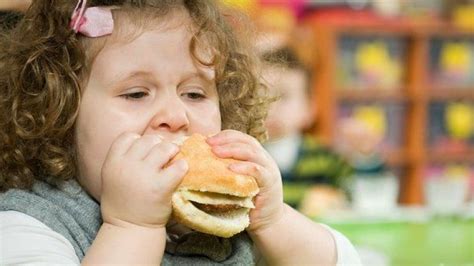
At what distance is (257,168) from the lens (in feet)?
2.64

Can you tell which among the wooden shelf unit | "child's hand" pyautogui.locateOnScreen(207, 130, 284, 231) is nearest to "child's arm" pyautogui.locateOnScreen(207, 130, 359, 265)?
"child's hand" pyautogui.locateOnScreen(207, 130, 284, 231)

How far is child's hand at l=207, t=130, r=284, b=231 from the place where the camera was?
0.79 metres

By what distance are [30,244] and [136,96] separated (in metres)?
0.16

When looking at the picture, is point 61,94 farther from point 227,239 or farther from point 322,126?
point 322,126

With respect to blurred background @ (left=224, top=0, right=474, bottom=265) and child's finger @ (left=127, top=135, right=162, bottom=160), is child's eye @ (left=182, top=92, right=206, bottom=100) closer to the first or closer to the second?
child's finger @ (left=127, top=135, right=162, bottom=160)

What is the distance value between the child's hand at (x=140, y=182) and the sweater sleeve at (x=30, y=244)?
5 cm

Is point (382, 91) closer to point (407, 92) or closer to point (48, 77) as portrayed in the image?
point (407, 92)

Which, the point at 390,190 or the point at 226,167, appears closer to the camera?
the point at 226,167

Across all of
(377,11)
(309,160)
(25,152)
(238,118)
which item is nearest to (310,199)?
(309,160)

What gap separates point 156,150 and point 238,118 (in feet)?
0.77

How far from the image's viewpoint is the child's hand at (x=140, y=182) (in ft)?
2.43

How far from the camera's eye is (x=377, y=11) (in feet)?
12.2

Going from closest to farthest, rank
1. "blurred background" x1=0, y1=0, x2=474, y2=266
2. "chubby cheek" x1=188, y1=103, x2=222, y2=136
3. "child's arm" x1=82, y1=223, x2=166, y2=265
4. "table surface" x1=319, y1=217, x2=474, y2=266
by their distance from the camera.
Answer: "child's arm" x1=82, y1=223, x2=166, y2=265, "chubby cheek" x1=188, y1=103, x2=222, y2=136, "table surface" x1=319, y1=217, x2=474, y2=266, "blurred background" x1=0, y1=0, x2=474, y2=266

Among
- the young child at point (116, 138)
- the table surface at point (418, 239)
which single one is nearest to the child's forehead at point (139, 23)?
the young child at point (116, 138)
